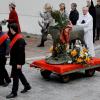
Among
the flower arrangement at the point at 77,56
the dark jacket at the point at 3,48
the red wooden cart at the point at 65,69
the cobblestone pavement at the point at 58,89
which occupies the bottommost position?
the cobblestone pavement at the point at 58,89

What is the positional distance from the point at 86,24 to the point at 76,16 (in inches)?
168

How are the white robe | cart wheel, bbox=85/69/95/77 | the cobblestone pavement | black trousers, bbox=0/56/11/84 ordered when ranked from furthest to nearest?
the white robe, cart wheel, bbox=85/69/95/77, black trousers, bbox=0/56/11/84, the cobblestone pavement

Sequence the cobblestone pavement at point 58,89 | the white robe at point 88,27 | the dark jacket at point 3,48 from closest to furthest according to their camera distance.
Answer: the cobblestone pavement at point 58,89 → the dark jacket at point 3,48 → the white robe at point 88,27

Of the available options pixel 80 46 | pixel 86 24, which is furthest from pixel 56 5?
pixel 80 46

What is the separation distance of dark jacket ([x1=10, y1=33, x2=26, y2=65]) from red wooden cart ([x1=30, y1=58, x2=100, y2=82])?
1.47 metres

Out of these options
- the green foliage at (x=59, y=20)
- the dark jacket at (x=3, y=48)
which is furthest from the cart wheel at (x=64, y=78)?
the dark jacket at (x=3, y=48)

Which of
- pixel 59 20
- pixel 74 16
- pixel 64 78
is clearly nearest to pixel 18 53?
pixel 64 78

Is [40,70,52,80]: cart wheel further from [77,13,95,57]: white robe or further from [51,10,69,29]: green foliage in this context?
[77,13,95,57]: white robe

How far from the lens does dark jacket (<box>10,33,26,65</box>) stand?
365 inches

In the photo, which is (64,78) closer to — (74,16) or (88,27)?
(88,27)

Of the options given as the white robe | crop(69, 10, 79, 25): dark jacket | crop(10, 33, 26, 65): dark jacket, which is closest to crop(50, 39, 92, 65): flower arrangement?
the white robe

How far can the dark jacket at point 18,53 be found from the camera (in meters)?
9.28

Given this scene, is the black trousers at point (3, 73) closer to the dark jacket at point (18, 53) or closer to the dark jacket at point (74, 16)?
the dark jacket at point (18, 53)

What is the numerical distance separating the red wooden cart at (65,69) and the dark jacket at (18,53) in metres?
1.47
